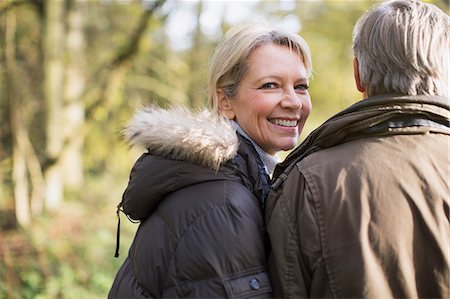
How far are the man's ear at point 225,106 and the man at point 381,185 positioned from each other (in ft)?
2.26

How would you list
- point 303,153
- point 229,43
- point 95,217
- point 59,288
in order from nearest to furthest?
point 303,153, point 229,43, point 59,288, point 95,217

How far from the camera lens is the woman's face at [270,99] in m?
2.69

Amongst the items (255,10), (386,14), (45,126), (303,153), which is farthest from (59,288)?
(255,10)

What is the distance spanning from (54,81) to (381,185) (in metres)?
8.90

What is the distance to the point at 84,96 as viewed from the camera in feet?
34.0

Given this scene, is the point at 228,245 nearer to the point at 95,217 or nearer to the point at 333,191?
the point at 333,191

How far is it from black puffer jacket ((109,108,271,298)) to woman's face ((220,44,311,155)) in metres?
0.22

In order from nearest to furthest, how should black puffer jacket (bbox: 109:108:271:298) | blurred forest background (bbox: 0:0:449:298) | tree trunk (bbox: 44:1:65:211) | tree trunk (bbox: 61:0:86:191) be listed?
black puffer jacket (bbox: 109:108:271:298) < blurred forest background (bbox: 0:0:449:298) < tree trunk (bbox: 44:1:65:211) < tree trunk (bbox: 61:0:86:191)

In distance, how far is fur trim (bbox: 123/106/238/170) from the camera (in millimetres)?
2328

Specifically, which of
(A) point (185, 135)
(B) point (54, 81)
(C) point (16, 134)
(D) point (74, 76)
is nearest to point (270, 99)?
(A) point (185, 135)

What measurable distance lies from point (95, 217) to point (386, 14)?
9.21 metres

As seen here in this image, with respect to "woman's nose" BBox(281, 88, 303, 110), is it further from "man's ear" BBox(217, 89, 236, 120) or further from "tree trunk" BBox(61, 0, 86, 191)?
"tree trunk" BBox(61, 0, 86, 191)

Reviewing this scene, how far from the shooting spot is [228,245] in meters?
2.15

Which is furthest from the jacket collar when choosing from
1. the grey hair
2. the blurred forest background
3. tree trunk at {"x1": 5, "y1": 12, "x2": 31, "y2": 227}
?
tree trunk at {"x1": 5, "y1": 12, "x2": 31, "y2": 227}
